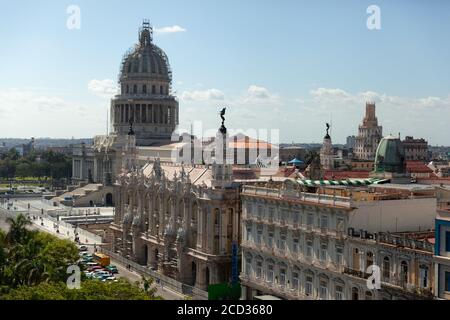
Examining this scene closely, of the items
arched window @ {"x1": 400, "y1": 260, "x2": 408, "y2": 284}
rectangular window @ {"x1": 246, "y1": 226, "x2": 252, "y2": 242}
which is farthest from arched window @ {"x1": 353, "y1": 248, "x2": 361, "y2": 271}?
rectangular window @ {"x1": 246, "y1": 226, "x2": 252, "y2": 242}

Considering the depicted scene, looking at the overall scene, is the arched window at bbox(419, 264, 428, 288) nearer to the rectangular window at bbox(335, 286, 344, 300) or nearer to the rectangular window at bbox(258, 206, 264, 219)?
the rectangular window at bbox(335, 286, 344, 300)

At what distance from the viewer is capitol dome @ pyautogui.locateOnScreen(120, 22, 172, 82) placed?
163625 millimetres

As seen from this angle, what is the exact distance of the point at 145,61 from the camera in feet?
537

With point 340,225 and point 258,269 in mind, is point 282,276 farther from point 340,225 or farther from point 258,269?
point 340,225

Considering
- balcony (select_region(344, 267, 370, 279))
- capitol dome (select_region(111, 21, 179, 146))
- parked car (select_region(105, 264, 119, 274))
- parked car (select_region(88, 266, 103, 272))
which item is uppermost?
capitol dome (select_region(111, 21, 179, 146))

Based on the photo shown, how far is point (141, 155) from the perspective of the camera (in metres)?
148

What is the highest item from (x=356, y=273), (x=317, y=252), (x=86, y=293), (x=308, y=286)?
(x=317, y=252)

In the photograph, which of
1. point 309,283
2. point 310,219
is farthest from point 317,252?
point 309,283

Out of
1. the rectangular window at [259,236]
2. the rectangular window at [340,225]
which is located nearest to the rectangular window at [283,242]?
the rectangular window at [259,236]

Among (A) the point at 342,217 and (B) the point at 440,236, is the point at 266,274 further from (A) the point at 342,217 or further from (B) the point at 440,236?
(B) the point at 440,236

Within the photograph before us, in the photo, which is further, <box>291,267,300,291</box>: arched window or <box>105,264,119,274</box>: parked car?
<box>105,264,119,274</box>: parked car

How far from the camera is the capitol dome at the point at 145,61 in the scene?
537 ft
